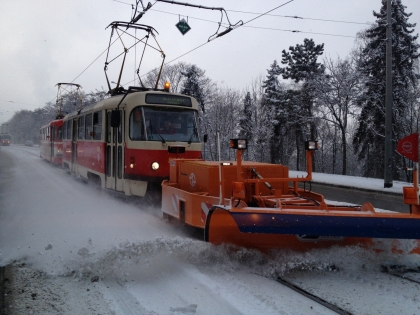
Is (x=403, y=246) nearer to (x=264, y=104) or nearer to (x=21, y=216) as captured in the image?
(x=21, y=216)

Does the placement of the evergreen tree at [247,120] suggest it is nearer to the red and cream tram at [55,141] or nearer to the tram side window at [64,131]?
the red and cream tram at [55,141]

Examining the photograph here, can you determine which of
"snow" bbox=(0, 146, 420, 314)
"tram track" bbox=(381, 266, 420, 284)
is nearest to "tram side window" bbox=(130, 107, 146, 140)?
"snow" bbox=(0, 146, 420, 314)

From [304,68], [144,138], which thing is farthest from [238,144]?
[304,68]

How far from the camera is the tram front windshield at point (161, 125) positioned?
9594 millimetres

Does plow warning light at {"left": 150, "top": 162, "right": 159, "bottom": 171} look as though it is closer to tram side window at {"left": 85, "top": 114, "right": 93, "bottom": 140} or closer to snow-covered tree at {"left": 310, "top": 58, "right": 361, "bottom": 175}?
tram side window at {"left": 85, "top": 114, "right": 93, "bottom": 140}

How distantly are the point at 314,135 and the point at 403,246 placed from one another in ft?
103

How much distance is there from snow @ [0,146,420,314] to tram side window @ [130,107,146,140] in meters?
3.12

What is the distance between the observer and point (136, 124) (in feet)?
31.8

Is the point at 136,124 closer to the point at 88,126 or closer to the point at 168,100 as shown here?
the point at 168,100

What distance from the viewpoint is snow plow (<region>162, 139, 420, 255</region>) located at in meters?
4.56

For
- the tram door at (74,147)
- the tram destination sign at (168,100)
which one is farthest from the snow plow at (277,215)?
the tram door at (74,147)

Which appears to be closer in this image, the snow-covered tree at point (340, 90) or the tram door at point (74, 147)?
the tram door at point (74, 147)

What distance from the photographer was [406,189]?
192 inches

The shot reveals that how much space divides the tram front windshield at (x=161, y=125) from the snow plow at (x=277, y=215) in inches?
107
